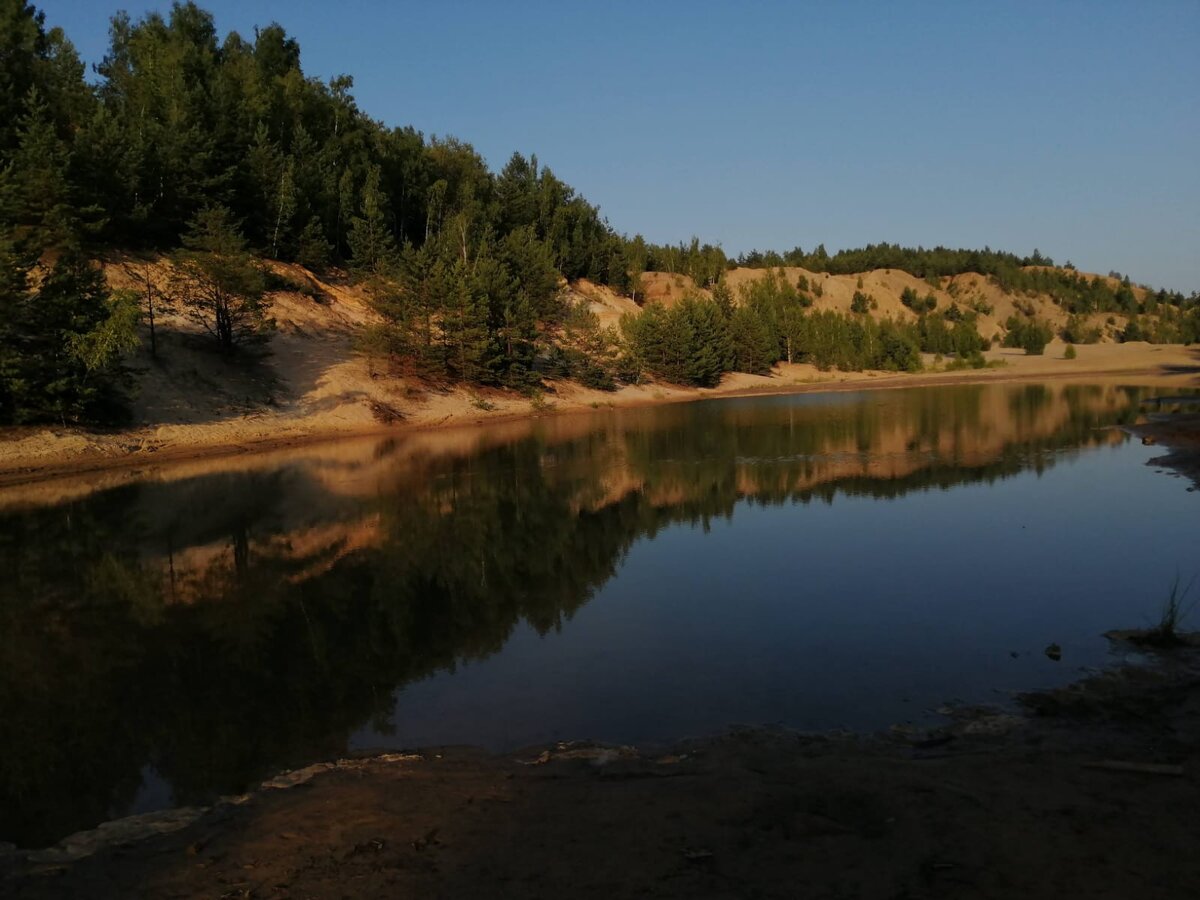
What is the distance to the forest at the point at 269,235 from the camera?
29.7 metres

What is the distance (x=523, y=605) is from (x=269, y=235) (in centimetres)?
4862

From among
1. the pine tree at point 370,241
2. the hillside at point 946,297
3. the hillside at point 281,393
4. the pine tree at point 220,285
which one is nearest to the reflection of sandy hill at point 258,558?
the hillside at point 281,393

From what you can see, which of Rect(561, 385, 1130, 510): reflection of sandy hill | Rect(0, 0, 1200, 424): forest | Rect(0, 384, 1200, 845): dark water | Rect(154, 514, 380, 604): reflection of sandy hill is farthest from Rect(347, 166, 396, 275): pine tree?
Rect(154, 514, 380, 604): reflection of sandy hill

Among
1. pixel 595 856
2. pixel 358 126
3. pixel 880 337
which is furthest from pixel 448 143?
pixel 595 856

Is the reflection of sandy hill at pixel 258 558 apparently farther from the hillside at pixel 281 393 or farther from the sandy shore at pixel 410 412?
the hillside at pixel 281 393

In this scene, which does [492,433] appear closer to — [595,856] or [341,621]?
[341,621]

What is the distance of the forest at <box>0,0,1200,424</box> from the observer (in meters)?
29.7

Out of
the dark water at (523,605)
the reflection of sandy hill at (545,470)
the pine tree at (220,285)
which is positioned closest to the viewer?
the dark water at (523,605)

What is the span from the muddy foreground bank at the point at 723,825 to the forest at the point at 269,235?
86.5 ft

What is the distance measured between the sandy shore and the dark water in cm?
475

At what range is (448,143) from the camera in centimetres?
8575

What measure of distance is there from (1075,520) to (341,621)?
1382 cm

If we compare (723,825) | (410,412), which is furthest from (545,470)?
(723,825)

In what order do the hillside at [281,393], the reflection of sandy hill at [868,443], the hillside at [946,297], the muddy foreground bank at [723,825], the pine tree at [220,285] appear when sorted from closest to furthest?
1. the muddy foreground bank at [723,825]
2. the reflection of sandy hill at [868,443]
3. the hillside at [281,393]
4. the pine tree at [220,285]
5. the hillside at [946,297]
